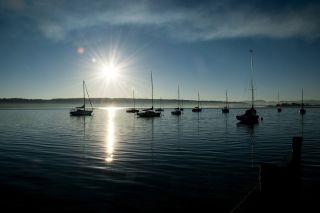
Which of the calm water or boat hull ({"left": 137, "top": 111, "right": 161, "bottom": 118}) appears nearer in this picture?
the calm water

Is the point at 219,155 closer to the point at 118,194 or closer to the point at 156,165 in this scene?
the point at 156,165

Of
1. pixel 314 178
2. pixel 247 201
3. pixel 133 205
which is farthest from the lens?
pixel 314 178

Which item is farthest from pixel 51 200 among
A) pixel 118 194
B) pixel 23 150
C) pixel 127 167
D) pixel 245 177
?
pixel 23 150

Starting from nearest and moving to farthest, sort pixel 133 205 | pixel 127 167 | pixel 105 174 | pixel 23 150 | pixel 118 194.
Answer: pixel 133 205 < pixel 118 194 < pixel 105 174 < pixel 127 167 < pixel 23 150

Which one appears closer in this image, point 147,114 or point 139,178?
point 139,178

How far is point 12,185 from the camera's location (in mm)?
15945

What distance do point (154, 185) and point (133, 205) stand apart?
3.27m

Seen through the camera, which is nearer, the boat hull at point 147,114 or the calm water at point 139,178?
the calm water at point 139,178

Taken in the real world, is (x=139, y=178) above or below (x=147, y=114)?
below

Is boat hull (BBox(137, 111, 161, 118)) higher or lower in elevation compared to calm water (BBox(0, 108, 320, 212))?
higher

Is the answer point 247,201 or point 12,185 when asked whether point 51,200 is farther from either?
point 247,201

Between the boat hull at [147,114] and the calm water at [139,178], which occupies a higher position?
the boat hull at [147,114]

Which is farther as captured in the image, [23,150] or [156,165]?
[23,150]

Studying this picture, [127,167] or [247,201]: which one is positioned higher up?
[247,201]
